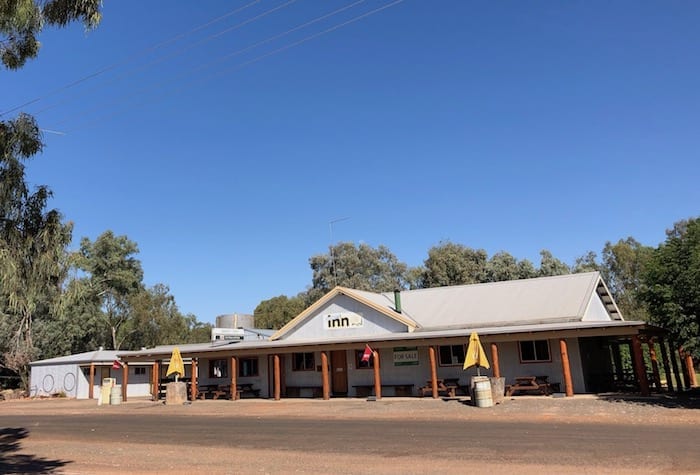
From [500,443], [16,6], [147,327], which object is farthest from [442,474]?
[147,327]

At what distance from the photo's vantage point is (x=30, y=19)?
7.97 metres

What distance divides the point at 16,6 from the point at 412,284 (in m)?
57.5

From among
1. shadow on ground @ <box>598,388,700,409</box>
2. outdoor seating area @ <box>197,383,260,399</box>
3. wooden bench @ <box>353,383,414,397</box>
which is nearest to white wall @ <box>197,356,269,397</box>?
outdoor seating area @ <box>197,383,260,399</box>

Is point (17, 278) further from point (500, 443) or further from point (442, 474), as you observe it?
point (500, 443)

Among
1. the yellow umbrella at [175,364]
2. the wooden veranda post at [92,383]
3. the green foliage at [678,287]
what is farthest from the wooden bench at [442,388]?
the wooden veranda post at [92,383]

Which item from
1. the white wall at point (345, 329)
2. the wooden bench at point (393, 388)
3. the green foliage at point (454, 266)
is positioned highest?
the green foliage at point (454, 266)

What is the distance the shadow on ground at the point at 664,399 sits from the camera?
16.3 metres

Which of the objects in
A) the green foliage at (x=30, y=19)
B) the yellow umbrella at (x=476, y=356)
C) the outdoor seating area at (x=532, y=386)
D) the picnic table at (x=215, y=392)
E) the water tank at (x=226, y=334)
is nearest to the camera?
the green foliage at (x=30, y=19)

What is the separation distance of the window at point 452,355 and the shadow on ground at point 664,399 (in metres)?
6.36

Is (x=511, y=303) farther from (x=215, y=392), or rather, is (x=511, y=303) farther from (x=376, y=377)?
(x=215, y=392)

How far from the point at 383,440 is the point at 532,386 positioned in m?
10.9

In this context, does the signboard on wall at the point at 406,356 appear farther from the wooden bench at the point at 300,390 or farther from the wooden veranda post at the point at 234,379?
the wooden veranda post at the point at 234,379

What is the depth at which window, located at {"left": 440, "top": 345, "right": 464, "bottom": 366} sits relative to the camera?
24719 millimetres

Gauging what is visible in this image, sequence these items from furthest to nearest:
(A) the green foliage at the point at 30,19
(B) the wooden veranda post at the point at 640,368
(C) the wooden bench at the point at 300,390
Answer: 1. (C) the wooden bench at the point at 300,390
2. (B) the wooden veranda post at the point at 640,368
3. (A) the green foliage at the point at 30,19
